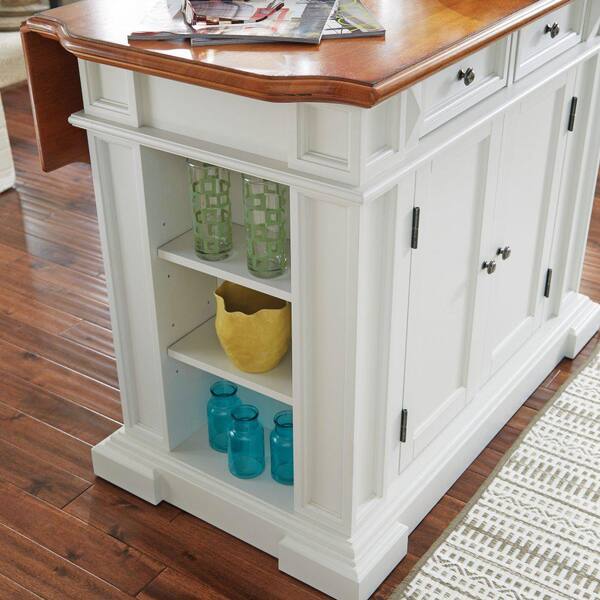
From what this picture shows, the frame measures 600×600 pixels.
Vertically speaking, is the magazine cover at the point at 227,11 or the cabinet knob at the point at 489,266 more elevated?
the magazine cover at the point at 227,11

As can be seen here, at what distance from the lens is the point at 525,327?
2.36 metres

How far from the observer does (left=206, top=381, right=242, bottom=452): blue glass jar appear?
6.72ft

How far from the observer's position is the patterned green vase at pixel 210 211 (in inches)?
70.9

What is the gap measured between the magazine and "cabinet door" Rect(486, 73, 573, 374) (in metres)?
0.40

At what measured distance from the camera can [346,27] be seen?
1.60 metres

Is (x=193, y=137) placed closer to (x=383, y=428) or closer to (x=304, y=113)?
(x=304, y=113)

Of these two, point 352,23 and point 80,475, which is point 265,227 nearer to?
point 352,23

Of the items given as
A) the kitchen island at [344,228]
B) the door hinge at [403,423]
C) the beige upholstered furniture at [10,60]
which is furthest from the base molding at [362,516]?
the beige upholstered furniture at [10,60]

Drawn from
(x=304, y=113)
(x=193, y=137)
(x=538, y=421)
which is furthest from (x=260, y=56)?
(x=538, y=421)

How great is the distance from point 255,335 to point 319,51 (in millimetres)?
547

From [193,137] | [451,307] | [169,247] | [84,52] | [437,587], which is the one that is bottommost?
[437,587]

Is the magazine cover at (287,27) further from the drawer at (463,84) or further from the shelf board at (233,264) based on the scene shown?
the shelf board at (233,264)

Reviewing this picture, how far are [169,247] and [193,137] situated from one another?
0.87 feet

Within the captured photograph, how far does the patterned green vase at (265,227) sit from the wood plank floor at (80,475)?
61cm
